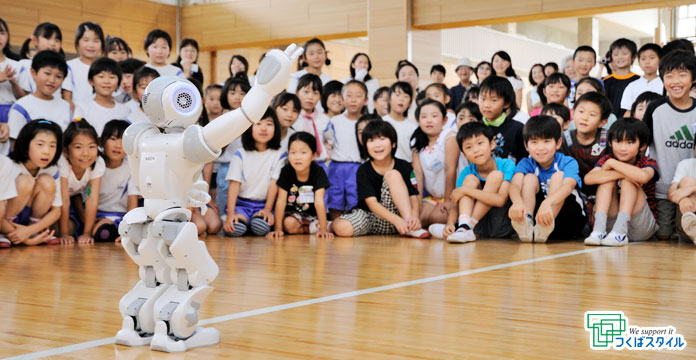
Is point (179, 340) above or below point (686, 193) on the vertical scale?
below

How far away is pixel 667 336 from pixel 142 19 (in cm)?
1001

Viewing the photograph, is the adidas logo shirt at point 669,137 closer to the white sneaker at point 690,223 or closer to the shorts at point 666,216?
the shorts at point 666,216

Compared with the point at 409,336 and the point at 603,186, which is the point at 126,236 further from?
the point at 603,186

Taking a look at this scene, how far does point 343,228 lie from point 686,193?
1976 millimetres

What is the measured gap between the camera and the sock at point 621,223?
3799mm

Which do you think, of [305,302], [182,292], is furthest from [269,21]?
[182,292]

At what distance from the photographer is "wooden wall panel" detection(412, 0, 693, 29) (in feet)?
25.0

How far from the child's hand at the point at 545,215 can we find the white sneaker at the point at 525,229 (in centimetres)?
6

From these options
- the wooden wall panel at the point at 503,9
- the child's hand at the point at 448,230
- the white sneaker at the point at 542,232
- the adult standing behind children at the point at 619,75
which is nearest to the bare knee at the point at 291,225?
the child's hand at the point at 448,230

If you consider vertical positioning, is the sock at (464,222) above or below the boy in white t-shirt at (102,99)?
below

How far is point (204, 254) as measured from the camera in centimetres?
165

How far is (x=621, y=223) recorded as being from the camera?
381 cm

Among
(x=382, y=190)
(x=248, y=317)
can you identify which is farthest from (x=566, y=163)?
(x=248, y=317)

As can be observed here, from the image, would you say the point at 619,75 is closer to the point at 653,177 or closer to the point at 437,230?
the point at 653,177
